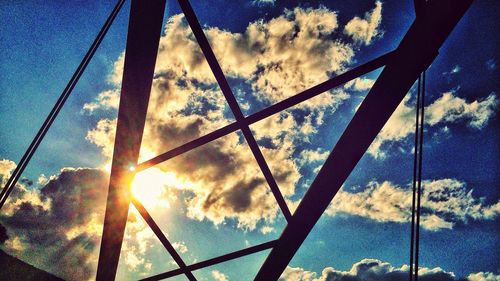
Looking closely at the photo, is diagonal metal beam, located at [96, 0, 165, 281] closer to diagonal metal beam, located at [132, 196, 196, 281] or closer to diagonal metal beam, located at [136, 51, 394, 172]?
diagonal metal beam, located at [132, 196, 196, 281]

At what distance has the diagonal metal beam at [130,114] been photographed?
1.95m

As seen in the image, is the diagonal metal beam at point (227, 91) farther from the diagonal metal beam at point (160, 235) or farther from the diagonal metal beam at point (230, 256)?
the diagonal metal beam at point (160, 235)

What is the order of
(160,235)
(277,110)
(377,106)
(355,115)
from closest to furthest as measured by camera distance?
(377,106), (355,115), (277,110), (160,235)

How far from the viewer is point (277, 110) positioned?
236cm

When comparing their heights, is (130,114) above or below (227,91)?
below

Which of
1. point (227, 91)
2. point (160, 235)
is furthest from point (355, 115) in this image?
point (160, 235)

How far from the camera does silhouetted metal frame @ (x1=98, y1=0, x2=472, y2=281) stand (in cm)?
182

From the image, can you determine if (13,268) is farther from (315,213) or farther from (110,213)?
(315,213)

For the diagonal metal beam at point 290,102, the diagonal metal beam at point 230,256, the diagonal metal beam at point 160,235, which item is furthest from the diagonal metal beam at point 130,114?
the diagonal metal beam at point 230,256

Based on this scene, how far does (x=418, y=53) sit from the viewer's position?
1.87 m

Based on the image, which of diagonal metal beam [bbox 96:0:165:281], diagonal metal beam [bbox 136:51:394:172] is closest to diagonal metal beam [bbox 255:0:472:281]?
diagonal metal beam [bbox 136:51:394:172]

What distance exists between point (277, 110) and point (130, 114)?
4.28 feet

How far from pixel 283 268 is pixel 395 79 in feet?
8.66

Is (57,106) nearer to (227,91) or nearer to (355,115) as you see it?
(227,91)
